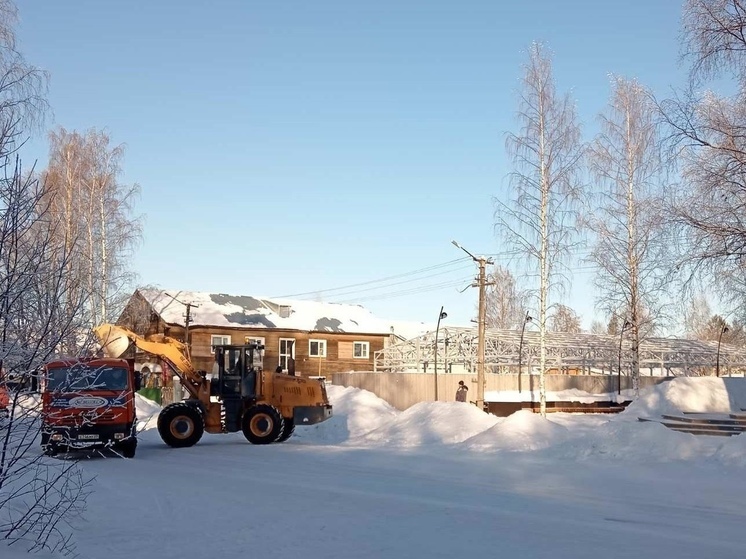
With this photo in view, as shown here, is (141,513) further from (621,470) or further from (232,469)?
(621,470)

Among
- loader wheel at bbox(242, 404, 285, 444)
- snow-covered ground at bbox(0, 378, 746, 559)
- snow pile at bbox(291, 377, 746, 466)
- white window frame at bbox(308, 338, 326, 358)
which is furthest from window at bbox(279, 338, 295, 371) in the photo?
loader wheel at bbox(242, 404, 285, 444)

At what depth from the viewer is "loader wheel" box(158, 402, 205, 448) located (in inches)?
870

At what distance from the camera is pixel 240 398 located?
23266 mm

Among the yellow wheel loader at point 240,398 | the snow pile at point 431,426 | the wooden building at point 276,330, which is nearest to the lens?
the snow pile at point 431,426

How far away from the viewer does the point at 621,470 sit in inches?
677

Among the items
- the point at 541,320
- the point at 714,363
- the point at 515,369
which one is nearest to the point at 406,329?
the point at 515,369

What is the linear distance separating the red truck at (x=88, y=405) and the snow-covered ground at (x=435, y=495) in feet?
2.44

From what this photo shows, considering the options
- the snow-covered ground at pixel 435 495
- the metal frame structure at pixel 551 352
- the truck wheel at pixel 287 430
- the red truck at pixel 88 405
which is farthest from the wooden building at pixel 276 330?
the red truck at pixel 88 405

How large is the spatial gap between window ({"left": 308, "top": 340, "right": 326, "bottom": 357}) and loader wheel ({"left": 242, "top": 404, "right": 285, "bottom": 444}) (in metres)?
32.1

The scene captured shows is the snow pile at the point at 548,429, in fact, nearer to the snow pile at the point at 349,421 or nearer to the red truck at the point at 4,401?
the snow pile at the point at 349,421

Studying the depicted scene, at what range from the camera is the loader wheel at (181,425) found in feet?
72.5

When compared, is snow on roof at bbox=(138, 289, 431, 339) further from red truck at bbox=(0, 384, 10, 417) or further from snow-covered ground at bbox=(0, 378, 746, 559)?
red truck at bbox=(0, 384, 10, 417)

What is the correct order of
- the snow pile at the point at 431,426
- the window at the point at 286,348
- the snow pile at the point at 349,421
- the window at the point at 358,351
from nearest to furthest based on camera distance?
1. the snow pile at the point at 431,426
2. the snow pile at the point at 349,421
3. the window at the point at 286,348
4. the window at the point at 358,351

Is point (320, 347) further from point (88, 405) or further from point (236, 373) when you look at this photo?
point (88, 405)
